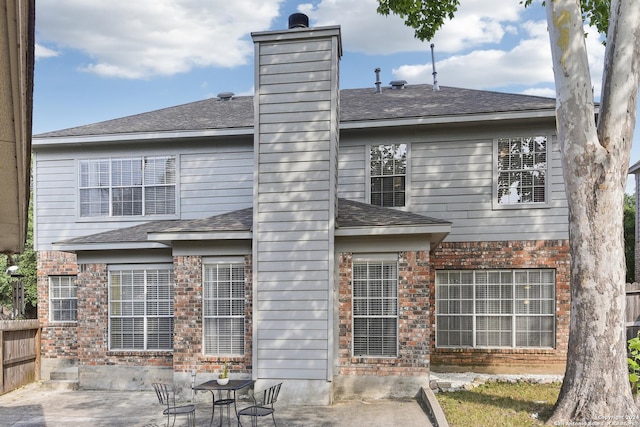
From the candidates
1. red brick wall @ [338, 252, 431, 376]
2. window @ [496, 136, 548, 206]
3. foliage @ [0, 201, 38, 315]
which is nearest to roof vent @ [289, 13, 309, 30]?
red brick wall @ [338, 252, 431, 376]

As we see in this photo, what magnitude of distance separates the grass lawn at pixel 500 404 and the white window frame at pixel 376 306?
4.71 feet

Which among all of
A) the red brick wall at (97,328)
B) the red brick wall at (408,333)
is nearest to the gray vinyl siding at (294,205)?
the red brick wall at (408,333)

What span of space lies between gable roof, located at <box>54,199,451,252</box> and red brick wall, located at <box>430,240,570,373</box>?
163cm

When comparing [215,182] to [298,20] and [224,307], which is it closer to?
[224,307]

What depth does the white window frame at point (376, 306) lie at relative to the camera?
33.8ft

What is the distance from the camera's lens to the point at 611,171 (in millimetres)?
7574

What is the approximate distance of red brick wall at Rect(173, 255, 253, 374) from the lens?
10.5 meters

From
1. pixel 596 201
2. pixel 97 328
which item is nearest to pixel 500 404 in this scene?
pixel 596 201

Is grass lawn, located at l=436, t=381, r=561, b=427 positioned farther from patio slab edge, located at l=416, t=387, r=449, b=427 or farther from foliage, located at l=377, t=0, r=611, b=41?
foliage, located at l=377, t=0, r=611, b=41

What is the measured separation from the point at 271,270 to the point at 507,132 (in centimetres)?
637

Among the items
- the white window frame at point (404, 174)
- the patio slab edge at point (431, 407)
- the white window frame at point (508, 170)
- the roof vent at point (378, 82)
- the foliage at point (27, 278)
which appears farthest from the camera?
the foliage at point (27, 278)

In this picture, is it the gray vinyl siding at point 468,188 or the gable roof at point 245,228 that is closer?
the gable roof at point 245,228

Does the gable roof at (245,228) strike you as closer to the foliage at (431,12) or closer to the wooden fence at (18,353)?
the wooden fence at (18,353)

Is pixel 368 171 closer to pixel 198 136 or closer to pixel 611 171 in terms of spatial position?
pixel 198 136
